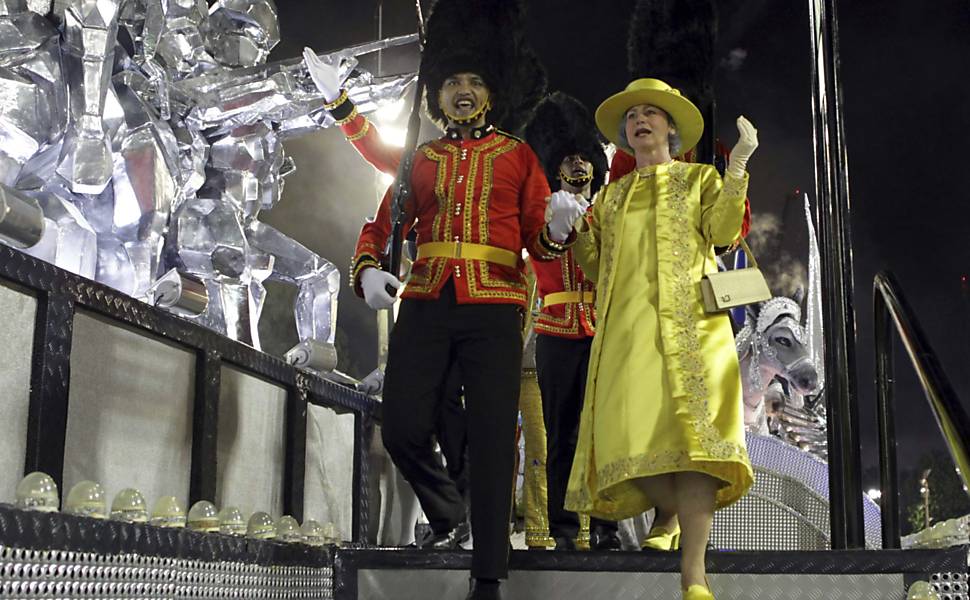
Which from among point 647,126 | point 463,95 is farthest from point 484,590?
point 463,95

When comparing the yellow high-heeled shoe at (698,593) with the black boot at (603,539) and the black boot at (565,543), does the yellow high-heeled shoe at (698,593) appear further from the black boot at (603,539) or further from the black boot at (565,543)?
the black boot at (565,543)

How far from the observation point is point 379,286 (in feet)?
14.6

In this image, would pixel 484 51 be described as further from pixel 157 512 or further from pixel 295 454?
pixel 157 512

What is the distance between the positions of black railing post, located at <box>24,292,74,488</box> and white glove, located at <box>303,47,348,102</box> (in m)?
1.73

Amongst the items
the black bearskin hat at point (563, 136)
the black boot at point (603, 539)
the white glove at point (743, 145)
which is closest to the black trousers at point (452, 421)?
the black boot at point (603, 539)

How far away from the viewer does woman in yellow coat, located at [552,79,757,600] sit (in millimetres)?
3947

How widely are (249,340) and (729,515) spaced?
130 inches

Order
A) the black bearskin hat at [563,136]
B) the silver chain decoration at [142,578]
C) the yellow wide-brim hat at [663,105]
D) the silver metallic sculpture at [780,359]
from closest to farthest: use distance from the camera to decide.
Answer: the silver chain decoration at [142,578] < the yellow wide-brim hat at [663,105] < the black bearskin hat at [563,136] < the silver metallic sculpture at [780,359]

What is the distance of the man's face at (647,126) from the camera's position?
4.48 meters

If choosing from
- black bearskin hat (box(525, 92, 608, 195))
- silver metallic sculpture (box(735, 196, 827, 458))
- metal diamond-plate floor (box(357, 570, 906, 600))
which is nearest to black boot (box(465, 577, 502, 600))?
metal diamond-plate floor (box(357, 570, 906, 600))

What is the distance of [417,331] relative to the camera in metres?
4.50

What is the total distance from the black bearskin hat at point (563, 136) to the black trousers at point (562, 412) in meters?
1.19

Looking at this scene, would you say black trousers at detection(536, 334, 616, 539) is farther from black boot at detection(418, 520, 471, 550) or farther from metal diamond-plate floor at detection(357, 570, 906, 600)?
A: metal diamond-plate floor at detection(357, 570, 906, 600)

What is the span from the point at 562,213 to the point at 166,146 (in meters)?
2.51
